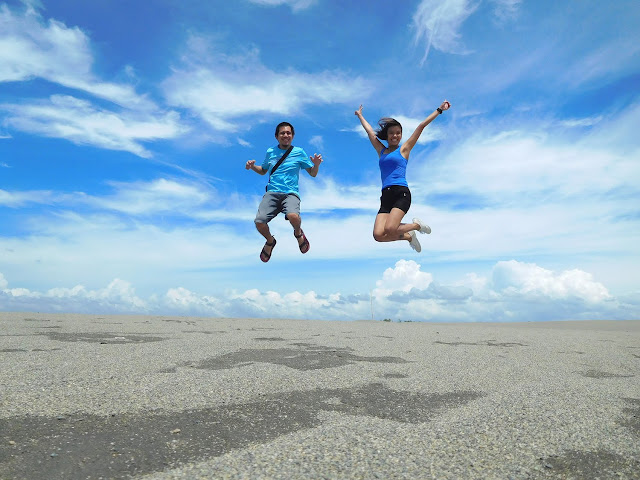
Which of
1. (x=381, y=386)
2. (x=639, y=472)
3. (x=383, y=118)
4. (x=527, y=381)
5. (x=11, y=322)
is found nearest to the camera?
(x=639, y=472)

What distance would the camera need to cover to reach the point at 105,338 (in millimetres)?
6855

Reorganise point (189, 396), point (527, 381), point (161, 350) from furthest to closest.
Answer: point (161, 350) < point (527, 381) < point (189, 396)

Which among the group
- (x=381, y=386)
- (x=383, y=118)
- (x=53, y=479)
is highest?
(x=383, y=118)

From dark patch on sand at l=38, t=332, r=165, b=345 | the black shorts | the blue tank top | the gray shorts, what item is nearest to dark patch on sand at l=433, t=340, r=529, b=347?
the black shorts

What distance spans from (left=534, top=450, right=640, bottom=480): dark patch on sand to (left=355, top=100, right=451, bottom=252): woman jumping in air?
13.2 feet

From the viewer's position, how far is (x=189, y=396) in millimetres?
3627

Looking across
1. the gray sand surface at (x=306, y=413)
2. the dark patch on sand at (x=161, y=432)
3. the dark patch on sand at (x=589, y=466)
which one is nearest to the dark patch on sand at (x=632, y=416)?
the gray sand surface at (x=306, y=413)

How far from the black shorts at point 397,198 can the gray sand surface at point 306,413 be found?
1949 mm

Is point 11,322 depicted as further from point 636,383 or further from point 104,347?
point 636,383

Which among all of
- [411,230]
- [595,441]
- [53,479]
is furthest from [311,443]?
[411,230]

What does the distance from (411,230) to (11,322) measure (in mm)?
7234

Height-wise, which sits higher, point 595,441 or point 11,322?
point 11,322

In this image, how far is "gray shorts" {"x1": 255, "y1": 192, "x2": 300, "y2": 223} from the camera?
23.1 feet

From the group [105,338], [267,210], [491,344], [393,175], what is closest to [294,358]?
[267,210]
